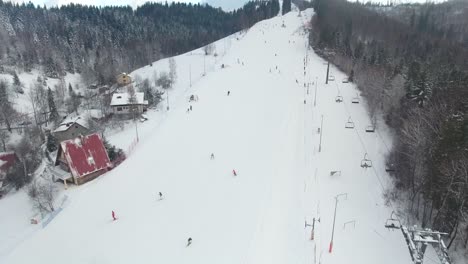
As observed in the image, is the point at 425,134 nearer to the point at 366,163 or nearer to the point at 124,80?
the point at 366,163

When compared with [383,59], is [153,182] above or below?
below

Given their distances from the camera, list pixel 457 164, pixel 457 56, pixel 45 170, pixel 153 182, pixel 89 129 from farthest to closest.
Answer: pixel 457 56, pixel 89 129, pixel 45 170, pixel 153 182, pixel 457 164

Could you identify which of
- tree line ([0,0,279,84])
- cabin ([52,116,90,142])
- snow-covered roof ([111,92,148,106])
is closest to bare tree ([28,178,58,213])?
cabin ([52,116,90,142])

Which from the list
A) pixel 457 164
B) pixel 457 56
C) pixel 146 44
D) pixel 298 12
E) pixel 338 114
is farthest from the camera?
pixel 298 12

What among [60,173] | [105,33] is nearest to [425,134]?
[60,173]

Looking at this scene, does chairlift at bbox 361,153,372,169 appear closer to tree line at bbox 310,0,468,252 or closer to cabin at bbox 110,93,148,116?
tree line at bbox 310,0,468,252

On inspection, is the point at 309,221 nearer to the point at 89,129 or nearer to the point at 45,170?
the point at 45,170

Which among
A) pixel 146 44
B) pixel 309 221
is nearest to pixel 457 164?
pixel 309 221
